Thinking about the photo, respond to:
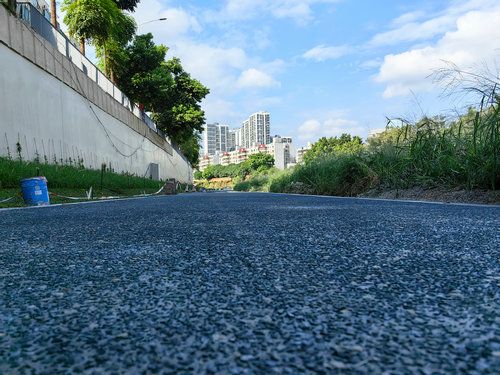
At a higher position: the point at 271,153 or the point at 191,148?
the point at 271,153

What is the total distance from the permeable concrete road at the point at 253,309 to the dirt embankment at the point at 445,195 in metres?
3.32

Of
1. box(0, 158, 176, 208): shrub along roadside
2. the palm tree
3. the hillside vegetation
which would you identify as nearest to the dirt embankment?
the hillside vegetation

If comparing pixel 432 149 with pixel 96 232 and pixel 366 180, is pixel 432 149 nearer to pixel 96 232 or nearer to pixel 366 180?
pixel 366 180

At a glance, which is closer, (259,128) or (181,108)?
(181,108)

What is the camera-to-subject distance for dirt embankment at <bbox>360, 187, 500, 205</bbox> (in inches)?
174

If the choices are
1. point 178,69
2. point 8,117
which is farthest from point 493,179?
point 178,69

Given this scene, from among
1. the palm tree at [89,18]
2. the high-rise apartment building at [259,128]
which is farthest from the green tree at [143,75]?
the high-rise apartment building at [259,128]

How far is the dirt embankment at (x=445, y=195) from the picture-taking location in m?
4.42

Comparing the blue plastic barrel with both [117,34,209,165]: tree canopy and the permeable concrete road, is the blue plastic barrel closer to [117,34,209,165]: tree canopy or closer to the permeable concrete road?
the permeable concrete road

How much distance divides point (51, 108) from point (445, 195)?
9925 mm

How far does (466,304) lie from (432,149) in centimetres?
557

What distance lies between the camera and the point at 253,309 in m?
0.82

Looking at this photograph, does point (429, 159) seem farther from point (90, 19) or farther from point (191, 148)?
point (191, 148)

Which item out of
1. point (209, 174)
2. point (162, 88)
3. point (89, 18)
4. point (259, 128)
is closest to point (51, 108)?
point (89, 18)
